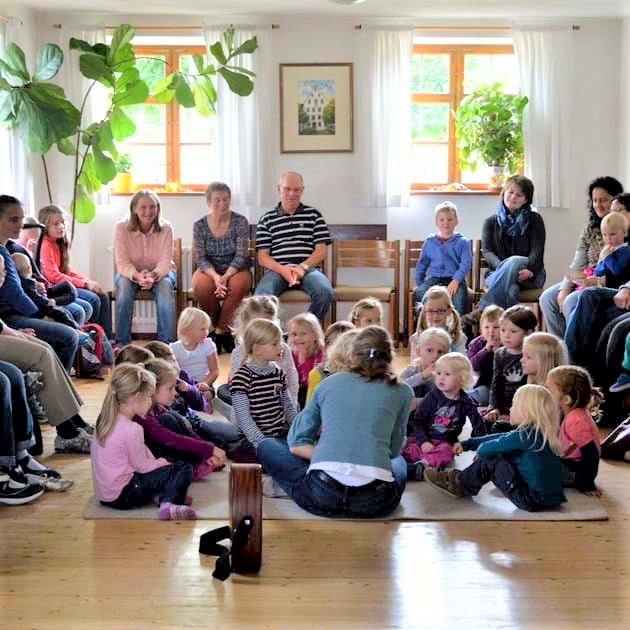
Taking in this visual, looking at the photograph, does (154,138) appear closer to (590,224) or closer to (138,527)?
(590,224)

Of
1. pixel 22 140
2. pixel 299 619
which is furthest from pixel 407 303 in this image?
pixel 299 619

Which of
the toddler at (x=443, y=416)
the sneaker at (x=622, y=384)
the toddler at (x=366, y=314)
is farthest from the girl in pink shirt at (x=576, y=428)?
the toddler at (x=366, y=314)

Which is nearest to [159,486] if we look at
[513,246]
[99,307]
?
[99,307]

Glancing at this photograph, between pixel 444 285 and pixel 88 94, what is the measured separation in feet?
10.3

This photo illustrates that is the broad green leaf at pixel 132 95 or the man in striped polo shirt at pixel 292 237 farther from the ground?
the broad green leaf at pixel 132 95

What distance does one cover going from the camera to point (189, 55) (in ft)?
30.0

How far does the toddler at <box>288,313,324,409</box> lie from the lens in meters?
5.70

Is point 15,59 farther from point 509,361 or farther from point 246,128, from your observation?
point 509,361

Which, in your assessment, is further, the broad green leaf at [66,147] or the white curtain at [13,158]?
the broad green leaf at [66,147]

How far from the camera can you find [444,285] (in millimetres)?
8180

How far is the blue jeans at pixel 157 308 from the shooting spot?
7883 mm

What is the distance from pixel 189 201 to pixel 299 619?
6001 millimetres

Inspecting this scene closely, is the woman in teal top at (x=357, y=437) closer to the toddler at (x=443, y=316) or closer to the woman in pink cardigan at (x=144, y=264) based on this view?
the toddler at (x=443, y=316)

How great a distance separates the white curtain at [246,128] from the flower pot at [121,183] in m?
0.74
